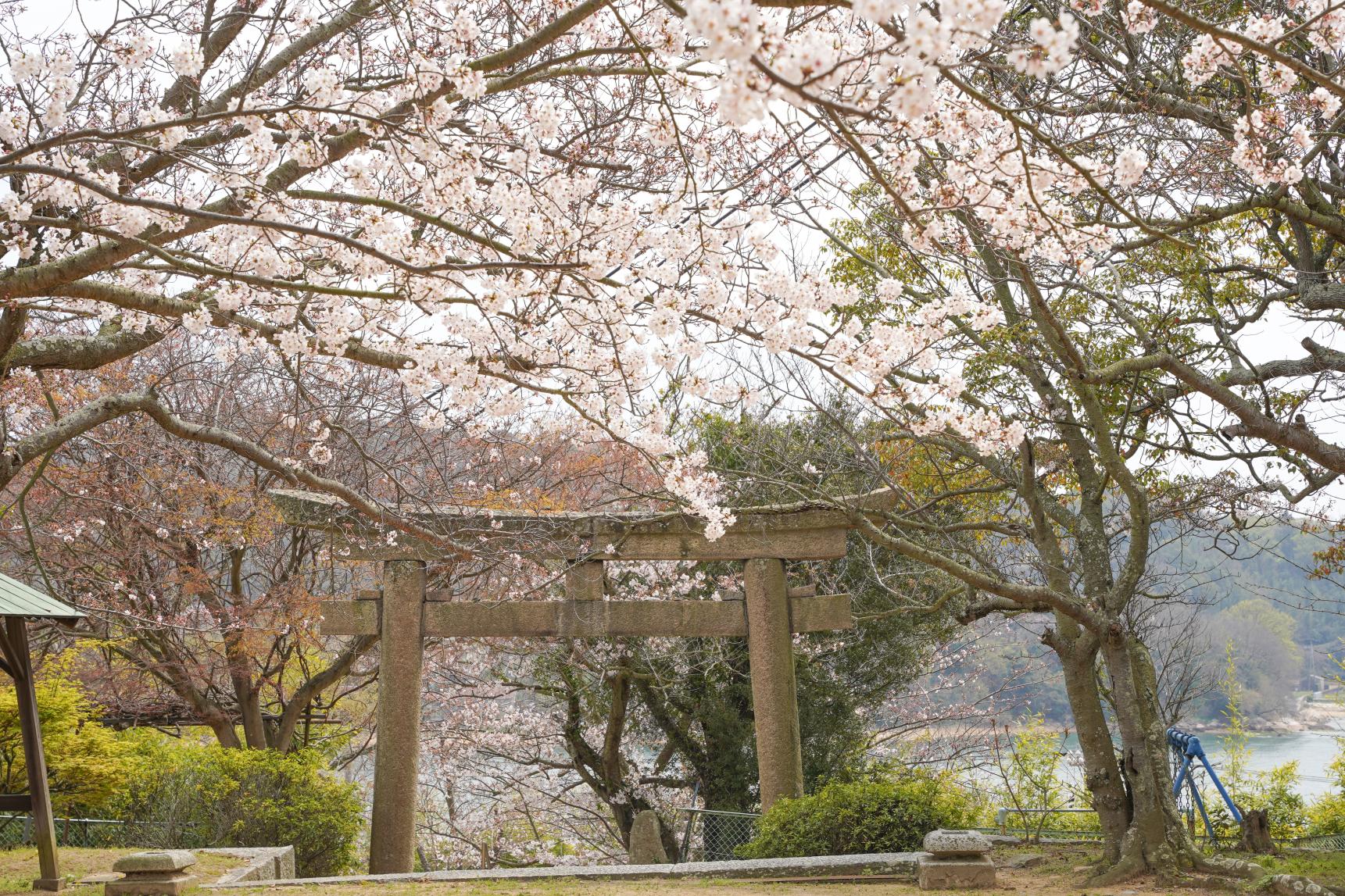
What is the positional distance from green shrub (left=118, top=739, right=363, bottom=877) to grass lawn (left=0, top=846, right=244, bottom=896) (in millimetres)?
397

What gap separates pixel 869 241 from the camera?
7.82 m

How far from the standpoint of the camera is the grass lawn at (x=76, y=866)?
5797mm

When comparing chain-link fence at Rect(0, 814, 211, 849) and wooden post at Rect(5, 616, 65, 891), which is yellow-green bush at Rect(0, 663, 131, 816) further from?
wooden post at Rect(5, 616, 65, 891)

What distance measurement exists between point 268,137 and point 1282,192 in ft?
15.5

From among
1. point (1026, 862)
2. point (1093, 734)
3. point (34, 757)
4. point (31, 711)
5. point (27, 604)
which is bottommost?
point (1026, 862)

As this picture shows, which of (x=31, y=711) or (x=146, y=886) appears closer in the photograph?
(x=146, y=886)

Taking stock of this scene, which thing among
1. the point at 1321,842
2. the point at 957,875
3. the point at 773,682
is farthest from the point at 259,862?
the point at 1321,842

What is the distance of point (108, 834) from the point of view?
7.89 meters

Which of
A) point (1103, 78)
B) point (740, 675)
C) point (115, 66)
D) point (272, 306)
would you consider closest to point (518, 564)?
point (740, 675)

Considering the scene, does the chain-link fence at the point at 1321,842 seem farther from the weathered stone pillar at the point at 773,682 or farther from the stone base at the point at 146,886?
the stone base at the point at 146,886

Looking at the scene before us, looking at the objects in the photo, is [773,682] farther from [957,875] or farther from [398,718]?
[398,718]

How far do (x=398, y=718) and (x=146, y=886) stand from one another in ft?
8.03

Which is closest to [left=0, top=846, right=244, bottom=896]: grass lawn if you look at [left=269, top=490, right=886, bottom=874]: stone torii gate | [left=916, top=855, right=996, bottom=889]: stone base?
[left=269, top=490, right=886, bottom=874]: stone torii gate

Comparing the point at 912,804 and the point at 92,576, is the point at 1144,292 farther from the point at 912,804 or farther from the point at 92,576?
the point at 92,576
